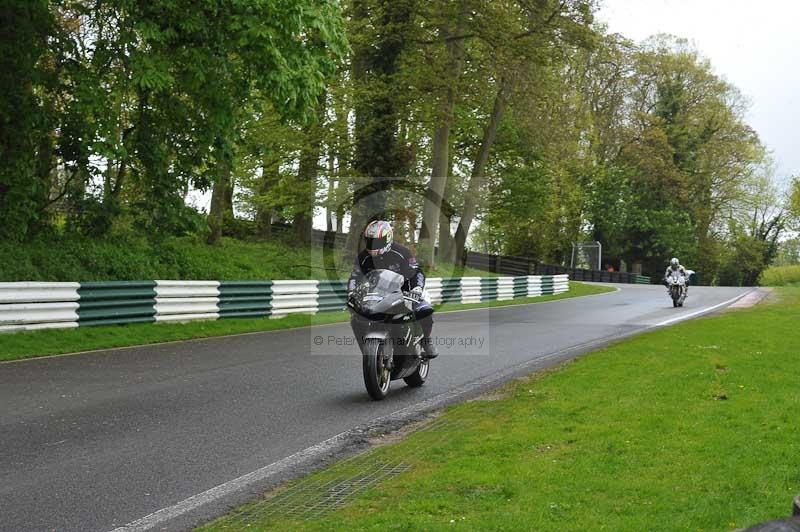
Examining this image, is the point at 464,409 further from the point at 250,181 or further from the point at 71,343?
the point at 250,181

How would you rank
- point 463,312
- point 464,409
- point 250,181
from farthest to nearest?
point 250,181
point 463,312
point 464,409

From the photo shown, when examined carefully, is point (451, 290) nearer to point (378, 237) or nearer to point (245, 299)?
point (245, 299)

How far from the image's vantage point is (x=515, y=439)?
7551 millimetres

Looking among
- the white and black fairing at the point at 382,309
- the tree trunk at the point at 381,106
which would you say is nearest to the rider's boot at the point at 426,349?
the white and black fairing at the point at 382,309

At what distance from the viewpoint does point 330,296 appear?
73.5ft

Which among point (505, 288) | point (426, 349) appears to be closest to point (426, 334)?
point (426, 349)

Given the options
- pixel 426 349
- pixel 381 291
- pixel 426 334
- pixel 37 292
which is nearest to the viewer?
pixel 381 291

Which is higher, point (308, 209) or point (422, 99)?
point (422, 99)

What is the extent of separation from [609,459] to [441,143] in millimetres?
28318

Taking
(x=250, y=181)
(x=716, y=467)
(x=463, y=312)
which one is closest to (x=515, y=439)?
(x=716, y=467)

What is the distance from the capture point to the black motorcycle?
9.48 m

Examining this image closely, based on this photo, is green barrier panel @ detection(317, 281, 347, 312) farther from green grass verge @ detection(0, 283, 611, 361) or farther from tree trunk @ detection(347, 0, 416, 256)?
tree trunk @ detection(347, 0, 416, 256)

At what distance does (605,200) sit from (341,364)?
171 feet

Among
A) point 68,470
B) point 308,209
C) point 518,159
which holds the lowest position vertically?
point 68,470
